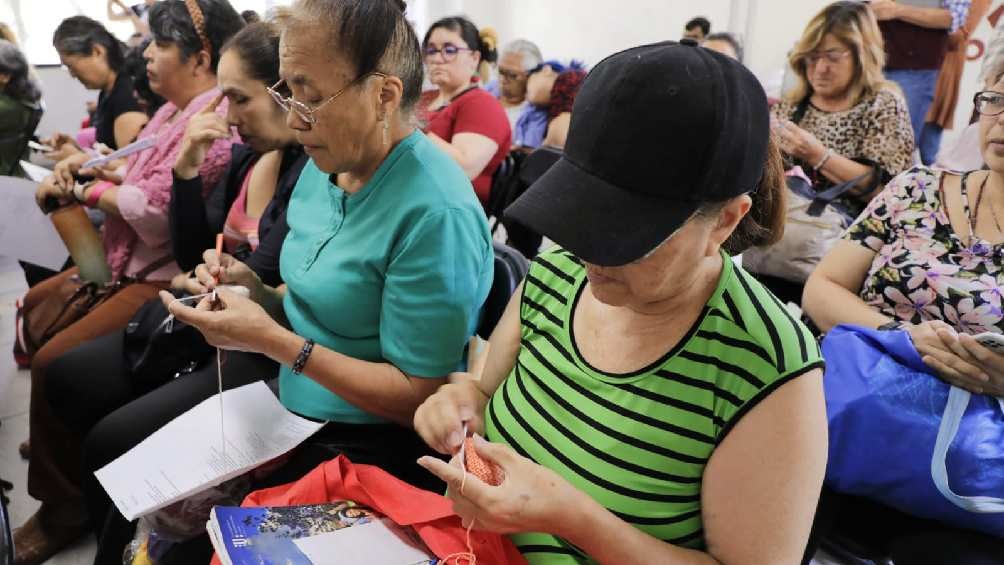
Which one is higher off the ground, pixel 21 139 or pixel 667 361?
pixel 667 361

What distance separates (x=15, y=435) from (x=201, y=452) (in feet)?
5.77

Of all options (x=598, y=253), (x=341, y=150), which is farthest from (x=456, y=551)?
(x=341, y=150)

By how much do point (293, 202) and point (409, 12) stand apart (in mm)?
510

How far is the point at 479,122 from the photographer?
3.22 m

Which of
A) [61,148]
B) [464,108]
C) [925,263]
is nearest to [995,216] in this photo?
[925,263]

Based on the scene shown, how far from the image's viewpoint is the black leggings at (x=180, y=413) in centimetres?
134

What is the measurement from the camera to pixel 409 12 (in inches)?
58.1

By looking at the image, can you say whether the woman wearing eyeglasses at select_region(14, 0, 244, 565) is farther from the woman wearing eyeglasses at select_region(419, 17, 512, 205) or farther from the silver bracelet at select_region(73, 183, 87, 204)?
the woman wearing eyeglasses at select_region(419, 17, 512, 205)

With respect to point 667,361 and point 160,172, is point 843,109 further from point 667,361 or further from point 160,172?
point 160,172

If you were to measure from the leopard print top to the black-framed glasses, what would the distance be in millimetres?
964

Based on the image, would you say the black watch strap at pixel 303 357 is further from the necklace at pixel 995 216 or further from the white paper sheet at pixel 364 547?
the necklace at pixel 995 216

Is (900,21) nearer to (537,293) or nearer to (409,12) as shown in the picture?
(409,12)

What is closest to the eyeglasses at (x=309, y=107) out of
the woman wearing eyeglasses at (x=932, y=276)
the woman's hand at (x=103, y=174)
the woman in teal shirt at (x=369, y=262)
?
the woman in teal shirt at (x=369, y=262)

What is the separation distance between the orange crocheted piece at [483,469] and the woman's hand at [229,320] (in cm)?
59
